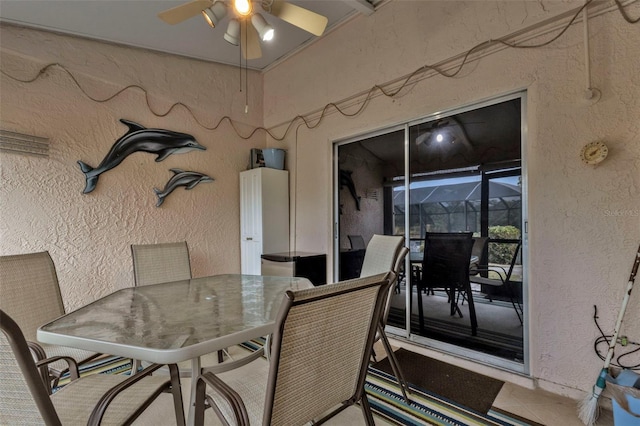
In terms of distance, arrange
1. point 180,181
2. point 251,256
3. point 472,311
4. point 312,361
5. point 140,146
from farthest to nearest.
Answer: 1. point 251,256
2. point 180,181
3. point 140,146
4. point 472,311
5. point 312,361

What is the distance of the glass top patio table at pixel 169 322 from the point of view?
1.06 metres

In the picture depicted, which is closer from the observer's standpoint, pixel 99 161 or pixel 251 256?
pixel 99 161

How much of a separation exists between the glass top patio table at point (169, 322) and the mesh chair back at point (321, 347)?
309 millimetres

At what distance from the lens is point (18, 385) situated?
0.79 m

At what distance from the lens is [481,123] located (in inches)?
96.7

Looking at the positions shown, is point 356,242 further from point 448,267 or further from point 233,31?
point 233,31

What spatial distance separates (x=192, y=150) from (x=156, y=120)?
0.48 m

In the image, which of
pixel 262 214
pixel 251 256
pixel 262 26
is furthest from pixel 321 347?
pixel 251 256

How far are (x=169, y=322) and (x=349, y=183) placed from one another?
2563 mm

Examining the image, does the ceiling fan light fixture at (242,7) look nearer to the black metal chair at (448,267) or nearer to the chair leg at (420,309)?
the black metal chair at (448,267)

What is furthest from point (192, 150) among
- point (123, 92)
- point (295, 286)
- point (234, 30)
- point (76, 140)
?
point (295, 286)

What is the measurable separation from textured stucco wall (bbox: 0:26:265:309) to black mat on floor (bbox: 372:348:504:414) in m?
2.45

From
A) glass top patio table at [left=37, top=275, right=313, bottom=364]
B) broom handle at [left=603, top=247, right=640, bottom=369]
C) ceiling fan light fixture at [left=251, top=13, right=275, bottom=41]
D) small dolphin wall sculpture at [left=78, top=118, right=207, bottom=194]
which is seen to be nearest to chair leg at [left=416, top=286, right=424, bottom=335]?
broom handle at [left=603, top=247, right=640, bottom=369]

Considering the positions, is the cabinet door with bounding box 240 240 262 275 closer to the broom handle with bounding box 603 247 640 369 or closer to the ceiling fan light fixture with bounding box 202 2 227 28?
the ceiling fan light fixture with bounding box 202 2 227 28
